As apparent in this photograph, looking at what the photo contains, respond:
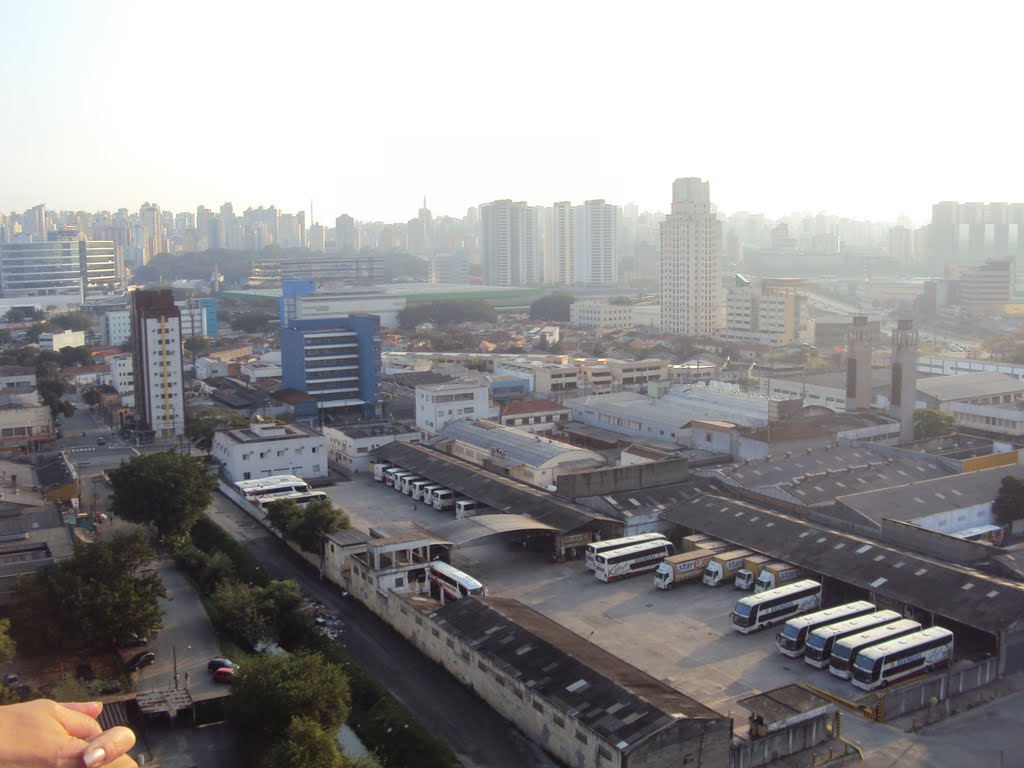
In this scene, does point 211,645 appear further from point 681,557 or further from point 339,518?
point 681,557

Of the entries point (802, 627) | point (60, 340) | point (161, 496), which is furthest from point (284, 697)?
point (60, 340)

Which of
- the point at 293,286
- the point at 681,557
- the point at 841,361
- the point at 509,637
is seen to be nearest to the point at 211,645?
the point at 509,637

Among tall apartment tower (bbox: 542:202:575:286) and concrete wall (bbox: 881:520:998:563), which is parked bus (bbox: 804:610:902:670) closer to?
concrete wall (bbox: 881:520:998:563)

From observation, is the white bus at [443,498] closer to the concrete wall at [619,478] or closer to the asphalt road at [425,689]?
the concrete wall at [619,478]

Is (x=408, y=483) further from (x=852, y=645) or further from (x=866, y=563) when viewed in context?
(x=852, y=645)

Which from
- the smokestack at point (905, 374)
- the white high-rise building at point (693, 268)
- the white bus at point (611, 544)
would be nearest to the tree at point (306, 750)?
the white bus at point (611, 544)
